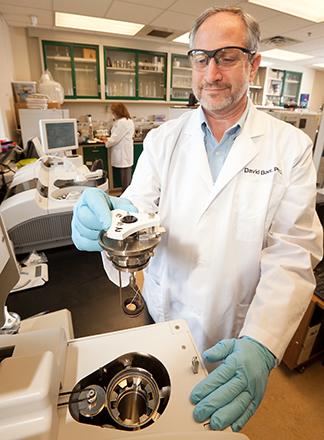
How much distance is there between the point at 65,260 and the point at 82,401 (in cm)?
170

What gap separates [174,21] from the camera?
3.13m

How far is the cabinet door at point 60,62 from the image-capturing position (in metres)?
Result: 3.96

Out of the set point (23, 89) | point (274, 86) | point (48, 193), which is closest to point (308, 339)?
point (48, 193)

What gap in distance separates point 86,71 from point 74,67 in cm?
26

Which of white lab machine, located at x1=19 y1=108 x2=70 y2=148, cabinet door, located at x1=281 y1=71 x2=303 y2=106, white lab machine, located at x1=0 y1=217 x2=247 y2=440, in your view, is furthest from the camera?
cabinet door, located at x1=281 y1=71 x2=303 y2=106

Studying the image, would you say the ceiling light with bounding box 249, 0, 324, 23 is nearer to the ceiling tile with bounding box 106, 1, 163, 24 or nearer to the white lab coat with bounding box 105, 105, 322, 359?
the ceiling tile with bounding box 106, 1, 163, 24

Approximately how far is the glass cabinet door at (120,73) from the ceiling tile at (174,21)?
1.28m

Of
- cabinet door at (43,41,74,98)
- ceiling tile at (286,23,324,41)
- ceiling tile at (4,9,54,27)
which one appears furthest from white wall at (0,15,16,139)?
ceiling tile at (286,23,324,41)

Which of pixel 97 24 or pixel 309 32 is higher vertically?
pixel 97 24

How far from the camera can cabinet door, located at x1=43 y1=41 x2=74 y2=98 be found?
396cm

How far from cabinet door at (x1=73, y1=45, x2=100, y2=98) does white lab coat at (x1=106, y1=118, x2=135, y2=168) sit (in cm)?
101

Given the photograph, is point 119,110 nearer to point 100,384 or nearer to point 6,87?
point 6,87

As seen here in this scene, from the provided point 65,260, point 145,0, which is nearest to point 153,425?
point 65,260

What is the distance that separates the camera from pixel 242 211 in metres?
0.86
